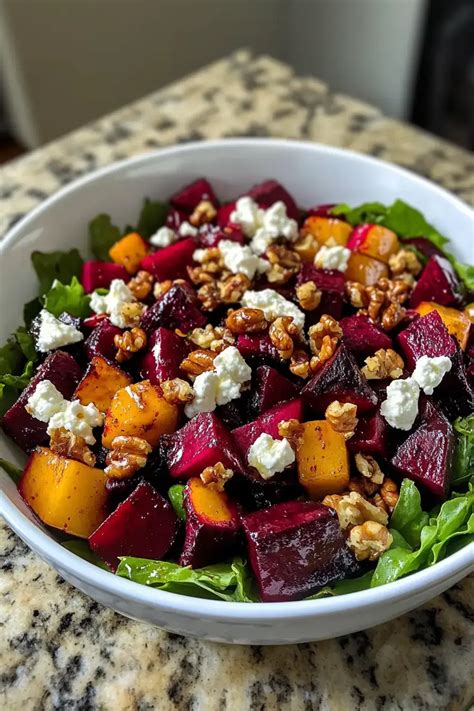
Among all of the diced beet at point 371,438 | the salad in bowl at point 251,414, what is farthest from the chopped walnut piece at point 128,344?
the diced beet at point 371,438

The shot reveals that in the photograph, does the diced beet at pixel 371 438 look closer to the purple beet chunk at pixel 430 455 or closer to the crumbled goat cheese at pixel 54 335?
the purple beet chunk at pixel 430 455

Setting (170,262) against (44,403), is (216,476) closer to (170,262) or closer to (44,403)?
(44,403)

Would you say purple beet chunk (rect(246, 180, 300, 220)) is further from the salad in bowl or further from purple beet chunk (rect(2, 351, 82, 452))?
purple beet chunk (rect(2, 351, 82, 452))

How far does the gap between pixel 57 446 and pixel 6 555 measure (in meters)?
0.27

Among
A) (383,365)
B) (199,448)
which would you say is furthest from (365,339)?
(199,448)

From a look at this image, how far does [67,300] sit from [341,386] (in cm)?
64

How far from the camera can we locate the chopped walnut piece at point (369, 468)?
1.31m

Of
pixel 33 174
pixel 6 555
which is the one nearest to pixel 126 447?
pixel 6 555

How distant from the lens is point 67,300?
162 centimetres

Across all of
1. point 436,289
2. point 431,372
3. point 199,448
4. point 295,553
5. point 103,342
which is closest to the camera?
point 295,553

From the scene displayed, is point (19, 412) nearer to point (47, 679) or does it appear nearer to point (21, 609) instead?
point (21, 609)

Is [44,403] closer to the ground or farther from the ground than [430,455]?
farther from the ground

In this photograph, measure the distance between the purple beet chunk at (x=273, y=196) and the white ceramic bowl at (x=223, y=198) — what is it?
0.32ft

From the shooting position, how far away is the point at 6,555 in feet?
4.62
